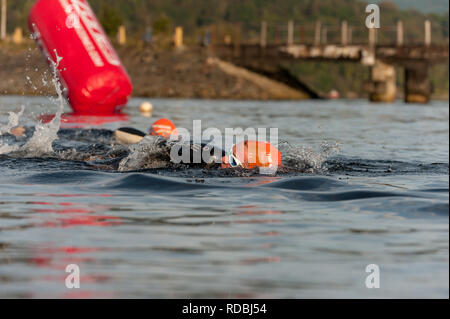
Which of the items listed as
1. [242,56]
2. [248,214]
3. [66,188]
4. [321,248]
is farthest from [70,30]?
[242,56]

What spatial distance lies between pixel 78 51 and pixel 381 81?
31.9m

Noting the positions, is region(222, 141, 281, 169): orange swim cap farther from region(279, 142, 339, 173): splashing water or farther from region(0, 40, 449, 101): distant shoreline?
region(0, 40, 449, 101): distant shoreline

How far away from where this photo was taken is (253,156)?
1024 cm

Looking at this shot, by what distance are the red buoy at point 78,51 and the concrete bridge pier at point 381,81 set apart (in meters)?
30.2

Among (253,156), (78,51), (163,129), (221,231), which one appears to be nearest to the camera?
(221,231)

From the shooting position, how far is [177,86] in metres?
50.6

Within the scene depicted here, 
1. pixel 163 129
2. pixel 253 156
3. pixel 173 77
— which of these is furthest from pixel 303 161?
pixel 173 77

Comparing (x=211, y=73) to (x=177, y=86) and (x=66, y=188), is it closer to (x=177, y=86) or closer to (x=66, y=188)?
(x=177, y=86)

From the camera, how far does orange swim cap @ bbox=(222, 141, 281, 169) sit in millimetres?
10234

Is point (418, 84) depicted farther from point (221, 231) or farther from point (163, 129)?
point (221, 231)

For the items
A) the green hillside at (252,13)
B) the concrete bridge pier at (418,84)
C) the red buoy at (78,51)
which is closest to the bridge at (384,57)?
the concrete bridge pier at (418,84)

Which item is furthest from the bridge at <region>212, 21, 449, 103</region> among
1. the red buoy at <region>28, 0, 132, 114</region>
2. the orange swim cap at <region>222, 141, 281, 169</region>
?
the orange swim cap at <region>222, 141, 281, 169</region>

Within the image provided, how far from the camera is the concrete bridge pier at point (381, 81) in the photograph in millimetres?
50031
